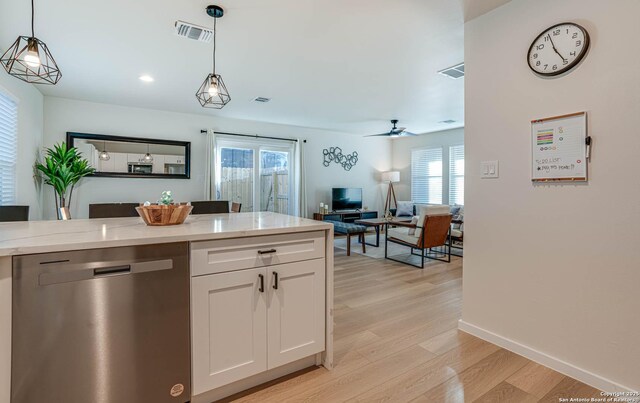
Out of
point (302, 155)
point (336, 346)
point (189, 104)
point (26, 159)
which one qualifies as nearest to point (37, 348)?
point (336, 346)

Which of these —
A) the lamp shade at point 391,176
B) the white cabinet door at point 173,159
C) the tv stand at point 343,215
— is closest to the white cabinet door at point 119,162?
the white cabinet door at point 173,159

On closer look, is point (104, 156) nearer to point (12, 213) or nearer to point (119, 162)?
point (119, 162)

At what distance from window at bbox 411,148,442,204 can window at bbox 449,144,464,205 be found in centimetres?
30

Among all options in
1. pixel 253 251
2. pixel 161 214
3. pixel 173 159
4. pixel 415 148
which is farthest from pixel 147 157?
pixel 415 148

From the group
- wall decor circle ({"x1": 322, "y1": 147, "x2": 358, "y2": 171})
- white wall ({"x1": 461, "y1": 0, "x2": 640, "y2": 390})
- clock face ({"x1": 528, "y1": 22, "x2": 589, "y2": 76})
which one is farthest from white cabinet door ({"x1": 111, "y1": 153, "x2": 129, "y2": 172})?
clock face ({"x1": 528, "y1": 22, "x2": 589, "y2": 76})

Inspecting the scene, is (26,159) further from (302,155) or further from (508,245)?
(508,245)

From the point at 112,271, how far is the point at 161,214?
49 cm

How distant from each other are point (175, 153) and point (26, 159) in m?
1.98

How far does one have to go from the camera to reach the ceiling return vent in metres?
2.53

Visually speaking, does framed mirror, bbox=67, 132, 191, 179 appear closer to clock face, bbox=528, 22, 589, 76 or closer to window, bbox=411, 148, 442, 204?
clock face, bbox=528, 22, 589, 76

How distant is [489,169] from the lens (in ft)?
7.24

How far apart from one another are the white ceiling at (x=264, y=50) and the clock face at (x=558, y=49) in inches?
28.1

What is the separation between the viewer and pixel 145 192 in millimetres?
5262

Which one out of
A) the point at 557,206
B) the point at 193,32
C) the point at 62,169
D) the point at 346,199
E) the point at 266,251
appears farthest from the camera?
the point at 346,199
